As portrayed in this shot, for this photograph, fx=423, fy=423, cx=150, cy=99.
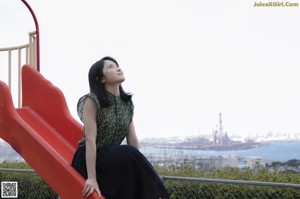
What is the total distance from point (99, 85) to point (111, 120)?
24cm

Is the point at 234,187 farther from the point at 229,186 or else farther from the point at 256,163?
the point at 256,163

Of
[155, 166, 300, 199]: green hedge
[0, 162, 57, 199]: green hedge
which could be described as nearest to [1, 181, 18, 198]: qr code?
[0, 162, 57, 199]: green hedge

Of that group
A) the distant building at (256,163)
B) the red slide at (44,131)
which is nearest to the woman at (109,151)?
the red slide at (44,131)

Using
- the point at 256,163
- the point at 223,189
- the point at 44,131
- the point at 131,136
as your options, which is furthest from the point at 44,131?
the point at 256,163

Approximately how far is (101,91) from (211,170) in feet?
7.56

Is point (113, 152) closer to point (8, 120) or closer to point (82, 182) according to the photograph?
point (82, 182)

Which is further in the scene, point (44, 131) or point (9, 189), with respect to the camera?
point (9, 189)

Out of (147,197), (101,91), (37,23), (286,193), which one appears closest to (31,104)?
(37,23)

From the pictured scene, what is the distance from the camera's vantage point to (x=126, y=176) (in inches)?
100

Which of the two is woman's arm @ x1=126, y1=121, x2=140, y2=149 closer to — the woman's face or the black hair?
the black hair

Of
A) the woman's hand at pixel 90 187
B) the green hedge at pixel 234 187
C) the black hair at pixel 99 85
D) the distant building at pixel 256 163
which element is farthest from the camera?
the distant building at pixel 256 163

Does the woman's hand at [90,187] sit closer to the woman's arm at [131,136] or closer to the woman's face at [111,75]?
the woman's arm at [131,136]

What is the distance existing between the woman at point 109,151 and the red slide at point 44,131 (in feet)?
0.42

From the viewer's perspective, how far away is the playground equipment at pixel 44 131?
2.85 m
